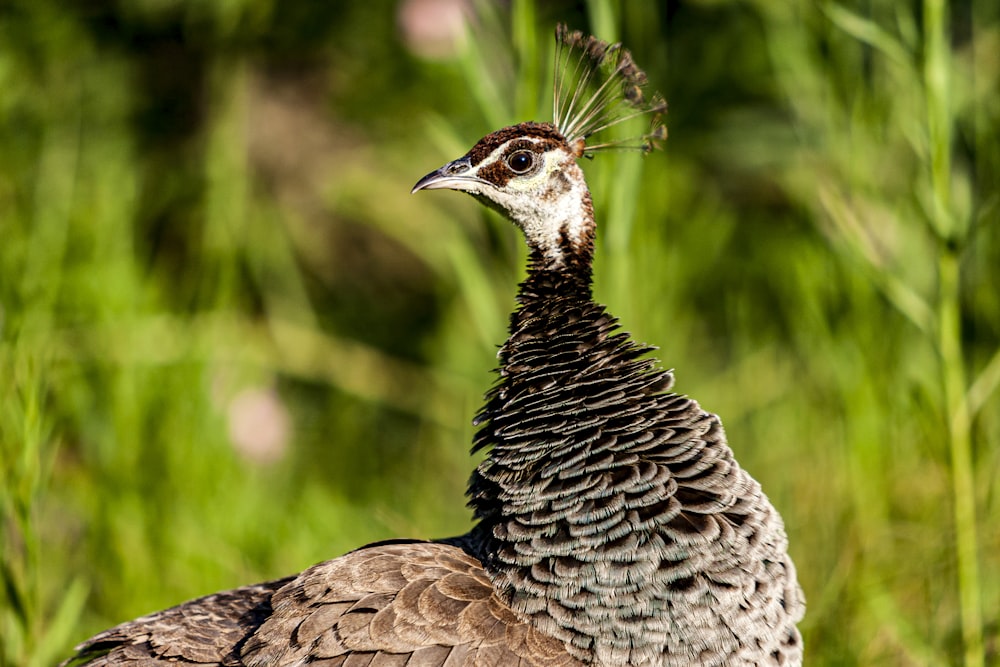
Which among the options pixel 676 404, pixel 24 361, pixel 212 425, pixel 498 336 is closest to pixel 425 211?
pixel 212 425

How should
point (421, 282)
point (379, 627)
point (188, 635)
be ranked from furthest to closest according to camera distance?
point (421, 282) → point (188, 635) → point (379, 627)

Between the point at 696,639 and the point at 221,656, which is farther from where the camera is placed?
the point at 221,656

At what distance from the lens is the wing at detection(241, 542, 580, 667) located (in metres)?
2.03

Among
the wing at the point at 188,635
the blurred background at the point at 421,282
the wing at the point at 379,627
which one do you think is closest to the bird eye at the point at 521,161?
the blurred background at the point at 421,282

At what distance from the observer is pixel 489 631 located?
6.79 ft

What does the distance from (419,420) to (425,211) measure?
1217mm

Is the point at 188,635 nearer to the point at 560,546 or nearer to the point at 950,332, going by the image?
the point at 560,546

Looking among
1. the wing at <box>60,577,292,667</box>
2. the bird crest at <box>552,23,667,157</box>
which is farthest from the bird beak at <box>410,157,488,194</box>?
the wing at <box>60,577,292,667</box>

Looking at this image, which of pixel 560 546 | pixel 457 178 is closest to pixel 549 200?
pixel 457 178

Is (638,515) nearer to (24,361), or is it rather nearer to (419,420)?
(24,361)

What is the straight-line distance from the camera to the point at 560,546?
2107 mm

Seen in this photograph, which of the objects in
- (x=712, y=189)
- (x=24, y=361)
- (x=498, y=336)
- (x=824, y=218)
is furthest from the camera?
(x=712, y=189)

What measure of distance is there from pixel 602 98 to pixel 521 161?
0.34m

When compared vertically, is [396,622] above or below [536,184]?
below
